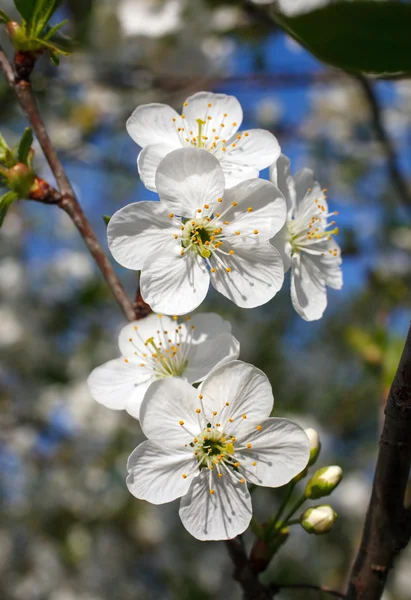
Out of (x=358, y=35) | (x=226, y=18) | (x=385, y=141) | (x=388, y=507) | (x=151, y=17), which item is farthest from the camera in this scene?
(x=226, y=18)

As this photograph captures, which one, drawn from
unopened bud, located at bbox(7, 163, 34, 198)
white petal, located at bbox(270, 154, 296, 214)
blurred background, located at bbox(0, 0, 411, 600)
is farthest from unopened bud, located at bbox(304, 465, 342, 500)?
blurred background, located at bbox(0, 0, 411, 600)

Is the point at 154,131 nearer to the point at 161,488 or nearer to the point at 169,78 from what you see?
the point at 161,488

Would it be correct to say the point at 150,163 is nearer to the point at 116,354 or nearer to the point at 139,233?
the point at 139,233

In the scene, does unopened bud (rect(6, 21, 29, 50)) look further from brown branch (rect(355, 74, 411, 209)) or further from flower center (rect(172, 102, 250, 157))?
brown branch (rect(355, 74, 411, 209))

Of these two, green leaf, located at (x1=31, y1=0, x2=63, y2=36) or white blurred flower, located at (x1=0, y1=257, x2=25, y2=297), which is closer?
green leaf, located at (x1=31, y1=0, x2=63, y2=36)

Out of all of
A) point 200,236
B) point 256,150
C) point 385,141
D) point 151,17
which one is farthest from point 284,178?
point 151,17

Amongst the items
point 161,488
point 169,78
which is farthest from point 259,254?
point 169,78
